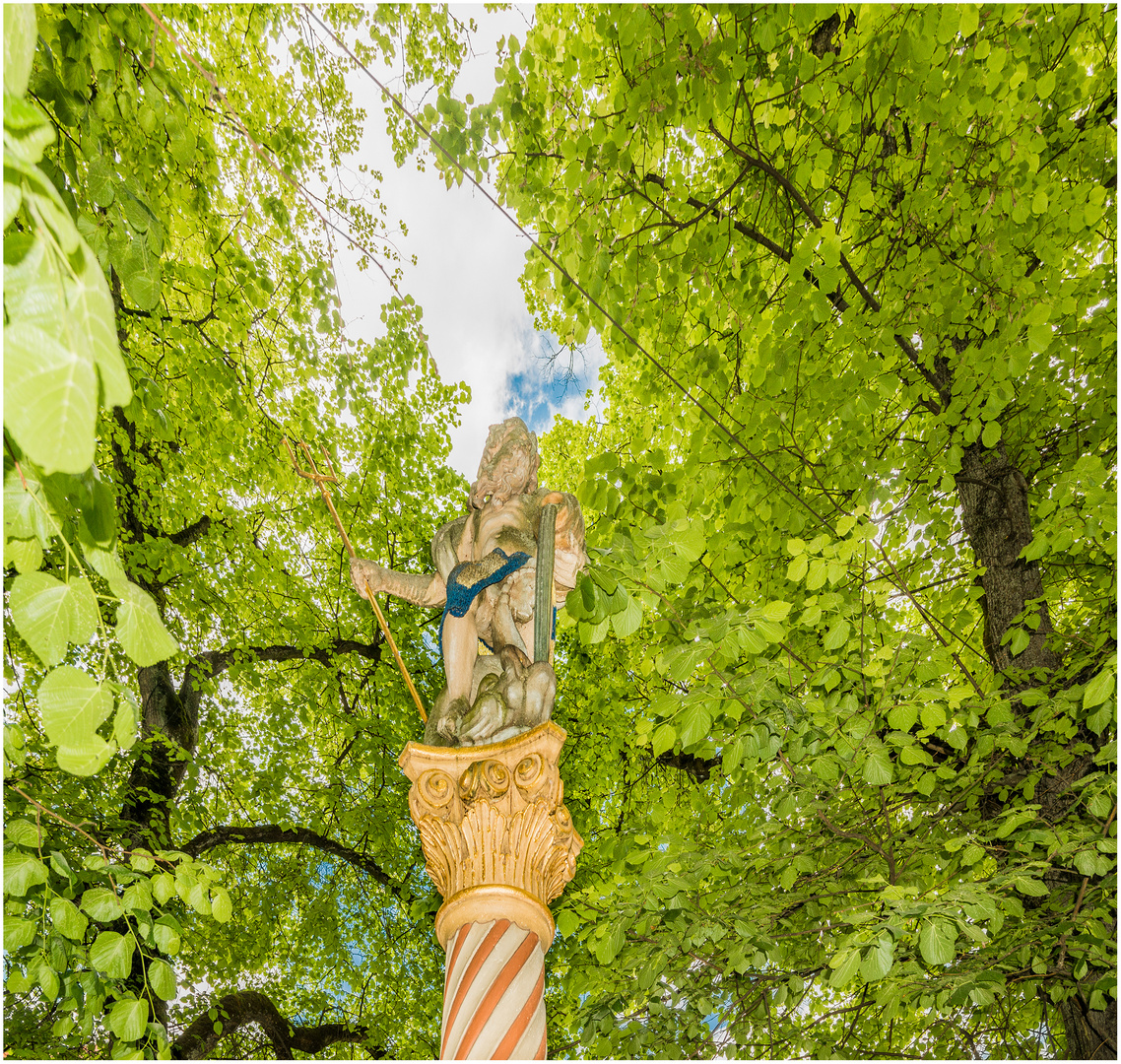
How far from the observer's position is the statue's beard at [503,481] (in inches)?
139

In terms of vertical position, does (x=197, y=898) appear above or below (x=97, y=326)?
below

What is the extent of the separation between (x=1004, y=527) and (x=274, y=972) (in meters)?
8.86

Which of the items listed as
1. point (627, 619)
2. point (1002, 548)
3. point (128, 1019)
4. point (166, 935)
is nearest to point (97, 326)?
point (627, 619)

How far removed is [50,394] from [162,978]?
1.97 m

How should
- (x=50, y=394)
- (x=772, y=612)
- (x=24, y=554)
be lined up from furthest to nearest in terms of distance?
1. (x=772, y=612)
2. (x=24, y=554)
3. (x=50, y=394)

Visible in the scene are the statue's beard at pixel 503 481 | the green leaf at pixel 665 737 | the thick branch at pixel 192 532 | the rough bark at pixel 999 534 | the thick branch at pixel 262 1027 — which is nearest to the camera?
the green leaf at pixel 665 737

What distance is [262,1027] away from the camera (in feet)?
25.1

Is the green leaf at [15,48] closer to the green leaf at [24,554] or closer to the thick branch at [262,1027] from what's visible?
the green leaf at [24,554]

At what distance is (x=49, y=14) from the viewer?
116 inches

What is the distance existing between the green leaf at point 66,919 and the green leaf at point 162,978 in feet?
0.68

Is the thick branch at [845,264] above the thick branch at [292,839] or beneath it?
above

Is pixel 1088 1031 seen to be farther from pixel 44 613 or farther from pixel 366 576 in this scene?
pixel 44 613

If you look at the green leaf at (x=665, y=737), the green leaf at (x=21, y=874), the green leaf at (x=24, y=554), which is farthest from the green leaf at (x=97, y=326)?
the green leaf at (x=665, y=737)

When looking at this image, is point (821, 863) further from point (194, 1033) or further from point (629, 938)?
point (194, 1033)
